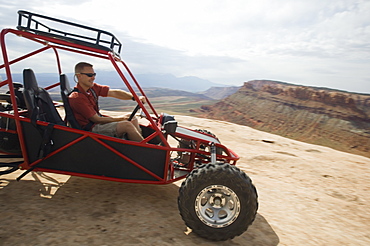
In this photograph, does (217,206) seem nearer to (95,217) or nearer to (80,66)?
(95,217)

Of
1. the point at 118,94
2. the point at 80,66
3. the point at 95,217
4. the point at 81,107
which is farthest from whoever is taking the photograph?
the point at 118,94

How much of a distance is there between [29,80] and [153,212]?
2299mm

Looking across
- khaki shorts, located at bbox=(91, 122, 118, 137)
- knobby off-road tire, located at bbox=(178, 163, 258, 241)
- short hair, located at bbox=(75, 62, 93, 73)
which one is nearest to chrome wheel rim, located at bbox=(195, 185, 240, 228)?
knobby off-road tire, located at bbox=(178, 163, 258, 241)

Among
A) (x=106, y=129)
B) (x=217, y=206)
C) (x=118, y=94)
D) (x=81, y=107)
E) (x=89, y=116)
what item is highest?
(x=118, y=94)

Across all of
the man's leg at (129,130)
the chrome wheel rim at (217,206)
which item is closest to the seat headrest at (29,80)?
the man's leg at (129,130)

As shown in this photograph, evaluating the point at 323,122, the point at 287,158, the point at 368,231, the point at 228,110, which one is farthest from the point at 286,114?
the point at 368,231

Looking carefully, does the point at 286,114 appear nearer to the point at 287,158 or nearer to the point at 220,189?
the point at 287,158

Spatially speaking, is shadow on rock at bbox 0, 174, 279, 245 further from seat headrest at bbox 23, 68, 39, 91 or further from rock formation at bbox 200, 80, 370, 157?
rock formation at bbox 200, 80, 370, 157

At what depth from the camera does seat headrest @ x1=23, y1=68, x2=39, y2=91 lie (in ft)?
11.6

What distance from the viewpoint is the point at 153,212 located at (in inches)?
133

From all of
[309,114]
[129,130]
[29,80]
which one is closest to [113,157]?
[129,130]

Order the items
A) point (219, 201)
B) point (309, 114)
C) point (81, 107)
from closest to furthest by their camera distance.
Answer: point (219, 201)
point (81, 107)
point (309, 114)

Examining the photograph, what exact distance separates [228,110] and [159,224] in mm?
36728

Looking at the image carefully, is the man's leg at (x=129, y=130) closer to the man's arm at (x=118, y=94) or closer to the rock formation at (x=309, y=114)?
the man's arm at (x=118, y=94)
